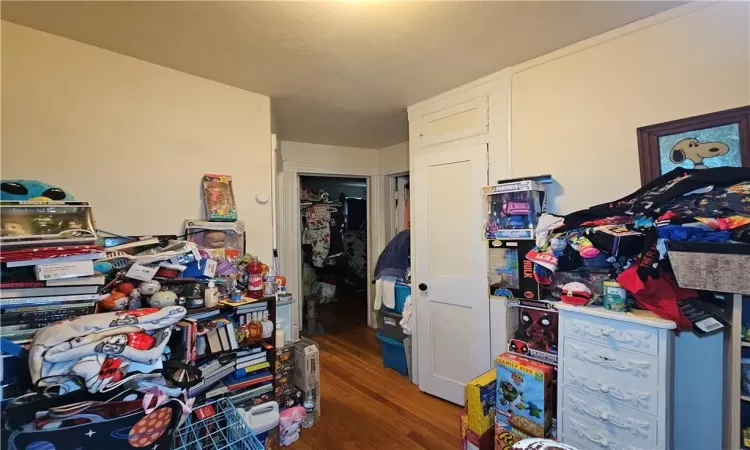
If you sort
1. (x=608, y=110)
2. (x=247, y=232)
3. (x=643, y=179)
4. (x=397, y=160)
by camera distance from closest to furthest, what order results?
(x=643, y=179), (x=608, y=110), (x=247, y=232), (x=397, y=160)

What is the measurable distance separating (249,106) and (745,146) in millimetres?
2794

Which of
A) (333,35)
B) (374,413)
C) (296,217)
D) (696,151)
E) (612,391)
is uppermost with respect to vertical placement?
(333,35)

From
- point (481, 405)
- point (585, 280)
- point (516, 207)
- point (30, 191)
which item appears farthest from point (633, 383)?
point (30, 191)

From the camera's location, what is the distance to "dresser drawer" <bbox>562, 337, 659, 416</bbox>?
141cm

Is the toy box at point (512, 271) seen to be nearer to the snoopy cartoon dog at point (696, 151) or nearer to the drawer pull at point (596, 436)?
the drawer pull at point (596, 436)

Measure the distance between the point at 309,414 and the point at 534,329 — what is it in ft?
5.24

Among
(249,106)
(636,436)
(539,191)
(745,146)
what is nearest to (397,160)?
(249,106)

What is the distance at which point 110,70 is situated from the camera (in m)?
1.93

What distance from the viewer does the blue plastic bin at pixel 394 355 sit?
10.2 ft

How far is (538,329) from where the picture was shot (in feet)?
6.74

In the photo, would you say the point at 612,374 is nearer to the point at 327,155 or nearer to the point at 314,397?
the point at 314,397

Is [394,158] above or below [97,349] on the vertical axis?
above

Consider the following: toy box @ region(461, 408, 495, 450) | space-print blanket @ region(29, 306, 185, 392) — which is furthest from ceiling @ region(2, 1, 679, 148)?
toy box @ region(461, 408, 495, 450)

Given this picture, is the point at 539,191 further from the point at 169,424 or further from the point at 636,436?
the point at 169,424
